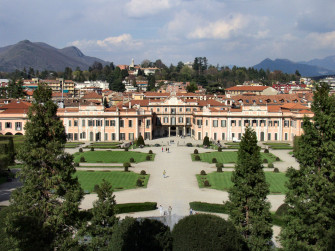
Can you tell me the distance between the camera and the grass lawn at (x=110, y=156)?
52219 millimetres

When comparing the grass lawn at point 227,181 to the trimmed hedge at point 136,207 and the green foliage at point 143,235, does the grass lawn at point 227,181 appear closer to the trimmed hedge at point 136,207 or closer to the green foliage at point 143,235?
the trimmed hedge at point 136,207

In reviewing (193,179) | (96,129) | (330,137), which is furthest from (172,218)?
(96,129)

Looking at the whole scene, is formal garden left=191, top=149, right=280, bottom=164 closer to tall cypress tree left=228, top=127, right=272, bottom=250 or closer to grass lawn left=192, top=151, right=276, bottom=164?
grass lawn left=192, top=151, right=276, bottom=164

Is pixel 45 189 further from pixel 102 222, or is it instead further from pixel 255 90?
pixel 255 90

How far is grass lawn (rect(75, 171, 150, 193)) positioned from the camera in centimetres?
3817

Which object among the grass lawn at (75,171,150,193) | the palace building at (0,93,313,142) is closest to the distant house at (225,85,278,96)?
the palace building at (0,93,313,142)

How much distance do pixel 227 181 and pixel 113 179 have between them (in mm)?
11531

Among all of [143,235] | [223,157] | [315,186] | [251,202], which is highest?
[315,186]

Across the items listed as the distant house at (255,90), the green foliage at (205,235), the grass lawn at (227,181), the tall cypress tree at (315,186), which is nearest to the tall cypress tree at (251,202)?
the green foliage at (205,235)

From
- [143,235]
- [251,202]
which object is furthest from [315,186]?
[143,235]

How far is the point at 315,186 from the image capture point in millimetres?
18953

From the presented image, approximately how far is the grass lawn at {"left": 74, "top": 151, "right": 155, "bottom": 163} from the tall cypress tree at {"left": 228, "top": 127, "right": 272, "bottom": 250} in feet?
100

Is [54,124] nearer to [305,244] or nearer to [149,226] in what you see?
[149,226]

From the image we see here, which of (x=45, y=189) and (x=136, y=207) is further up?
(x=45, y=189)
